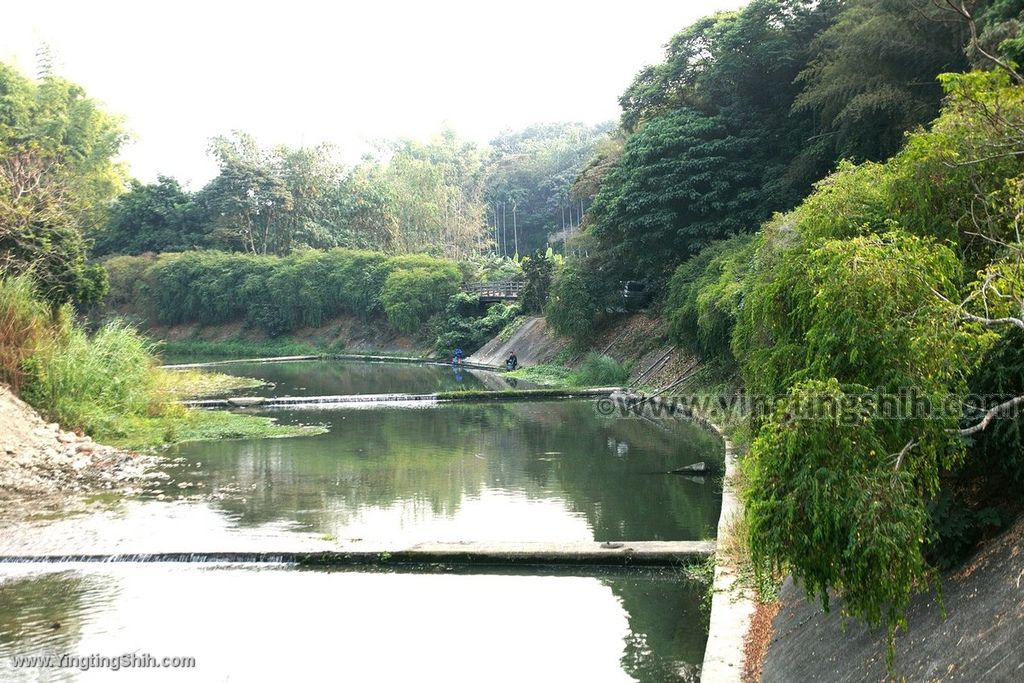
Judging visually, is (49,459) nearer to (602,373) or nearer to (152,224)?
(602,373)

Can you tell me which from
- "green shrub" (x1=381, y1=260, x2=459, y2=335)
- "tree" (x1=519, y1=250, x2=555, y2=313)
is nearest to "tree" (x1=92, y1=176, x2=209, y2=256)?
"green shrub" (x1=381, y1=260, x2=459, y2=335)

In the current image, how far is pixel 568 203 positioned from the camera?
82062 millimetres

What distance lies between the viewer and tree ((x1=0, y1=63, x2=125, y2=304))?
23.6m

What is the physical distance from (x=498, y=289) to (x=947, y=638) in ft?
161

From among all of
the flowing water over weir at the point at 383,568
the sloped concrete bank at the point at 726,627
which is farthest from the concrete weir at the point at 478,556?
the sloped concrete bank at the point at 726,627

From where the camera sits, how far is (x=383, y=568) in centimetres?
1205

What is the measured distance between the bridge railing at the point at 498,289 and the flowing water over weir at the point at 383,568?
32.7 m

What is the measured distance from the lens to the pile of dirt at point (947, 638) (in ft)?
17.3

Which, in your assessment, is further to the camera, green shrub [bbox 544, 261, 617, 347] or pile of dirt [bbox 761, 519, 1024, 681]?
green shrub [bbox 544, 261, 617, 347]

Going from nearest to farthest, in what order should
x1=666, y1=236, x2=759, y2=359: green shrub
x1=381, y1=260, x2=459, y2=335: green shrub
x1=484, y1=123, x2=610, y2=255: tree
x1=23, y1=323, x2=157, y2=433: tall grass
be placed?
x1=23, y1=323, x2=157, y2=433: tall grass, x1=666, y1=236, x2=759, y2=359: green shrub, x1=381, y1=260, x2=459, y2=335: green shrub, x1=484, y1=123, x2=610, y2=255: tree

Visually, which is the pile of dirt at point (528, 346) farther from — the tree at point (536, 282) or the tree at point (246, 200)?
the tree at point (246, 200)

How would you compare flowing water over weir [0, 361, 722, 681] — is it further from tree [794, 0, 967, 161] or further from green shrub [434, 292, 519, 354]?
green shrub [434, 292, 519, 354]

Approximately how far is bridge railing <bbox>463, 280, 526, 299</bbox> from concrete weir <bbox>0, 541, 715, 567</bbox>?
39398mm

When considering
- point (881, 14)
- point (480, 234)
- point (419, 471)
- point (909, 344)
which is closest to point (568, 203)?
point (480, 234)
